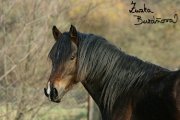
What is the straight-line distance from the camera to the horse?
4.11 m

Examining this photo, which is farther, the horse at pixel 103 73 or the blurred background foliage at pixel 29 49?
the blurred background foliage at pixel 29 49

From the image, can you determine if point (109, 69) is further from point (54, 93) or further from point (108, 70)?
point (54, 93)

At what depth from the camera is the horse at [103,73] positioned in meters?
4.11

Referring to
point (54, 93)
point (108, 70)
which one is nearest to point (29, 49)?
point (54, 93)

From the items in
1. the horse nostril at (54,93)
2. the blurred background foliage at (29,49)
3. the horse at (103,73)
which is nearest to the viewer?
the horse at (103,73)

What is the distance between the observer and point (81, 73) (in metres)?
4.34

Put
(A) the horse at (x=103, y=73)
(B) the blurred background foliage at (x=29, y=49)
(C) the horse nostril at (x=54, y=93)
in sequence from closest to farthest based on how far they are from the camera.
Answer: (A) the horse at (x=103, y=73) → (C) the horse nostril at (x=54, y=93) → (B) the blurred background foliage at (x=29, y=49)

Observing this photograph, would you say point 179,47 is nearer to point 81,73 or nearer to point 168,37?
point 168,37

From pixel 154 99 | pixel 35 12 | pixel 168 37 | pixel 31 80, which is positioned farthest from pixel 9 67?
pixel 168 37

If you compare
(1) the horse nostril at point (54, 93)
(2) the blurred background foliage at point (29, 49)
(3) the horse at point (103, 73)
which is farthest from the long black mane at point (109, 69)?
(2) the blurred background foliage at point (29, 49)

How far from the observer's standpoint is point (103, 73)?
4324 mm

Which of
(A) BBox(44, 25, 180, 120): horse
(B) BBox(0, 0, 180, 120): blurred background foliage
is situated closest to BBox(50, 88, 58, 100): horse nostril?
(A) BBox(44, 25, 180, 120): horse

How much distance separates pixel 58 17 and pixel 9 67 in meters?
1.59

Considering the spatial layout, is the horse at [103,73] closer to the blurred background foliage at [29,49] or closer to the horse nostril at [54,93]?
the horse nostril at [54,93]
